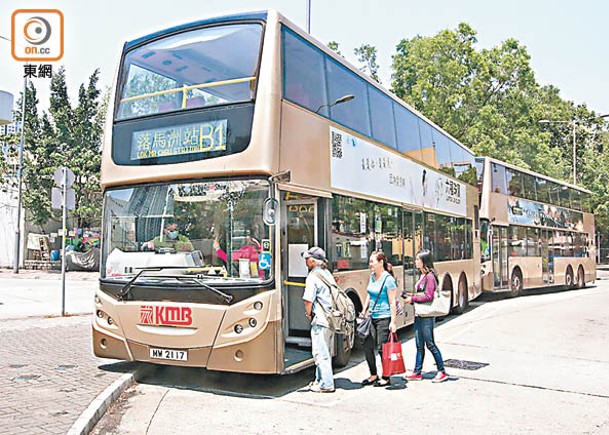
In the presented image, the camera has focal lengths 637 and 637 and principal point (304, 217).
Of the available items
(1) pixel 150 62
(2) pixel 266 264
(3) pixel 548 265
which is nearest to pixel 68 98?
(3) pixel 548 265

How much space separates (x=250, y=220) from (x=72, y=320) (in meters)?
8.08

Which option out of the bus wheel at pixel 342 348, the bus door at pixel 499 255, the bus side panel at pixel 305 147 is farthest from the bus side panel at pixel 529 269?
the bus side panel at pixel 305 147

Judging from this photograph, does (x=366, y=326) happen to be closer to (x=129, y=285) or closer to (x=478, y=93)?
(x=129, y=285)

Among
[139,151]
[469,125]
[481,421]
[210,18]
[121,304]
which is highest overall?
[469,125]

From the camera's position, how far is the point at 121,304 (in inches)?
314

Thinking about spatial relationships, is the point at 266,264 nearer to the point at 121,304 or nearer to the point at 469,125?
the point at 121,304

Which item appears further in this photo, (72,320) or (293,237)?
(72,320)

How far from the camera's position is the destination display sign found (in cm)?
771

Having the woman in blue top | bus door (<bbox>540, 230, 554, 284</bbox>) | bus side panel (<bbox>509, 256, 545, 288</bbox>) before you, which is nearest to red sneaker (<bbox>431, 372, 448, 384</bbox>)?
the woman in blue top

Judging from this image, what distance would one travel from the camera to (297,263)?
31.3 ft

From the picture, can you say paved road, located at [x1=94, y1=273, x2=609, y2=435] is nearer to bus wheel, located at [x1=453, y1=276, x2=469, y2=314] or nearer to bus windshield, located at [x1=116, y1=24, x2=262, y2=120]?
bus windshield, located at [x1=116, y1=24, x2=262, y2=120]

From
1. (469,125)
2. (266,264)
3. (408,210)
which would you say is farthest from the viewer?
(469,125)

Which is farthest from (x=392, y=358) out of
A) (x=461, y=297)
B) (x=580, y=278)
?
(x=580, y=278)

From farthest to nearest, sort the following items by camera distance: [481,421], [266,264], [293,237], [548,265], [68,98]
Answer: [68,98] → [548,265] → [293,237] → [266,264] → [481,421]
